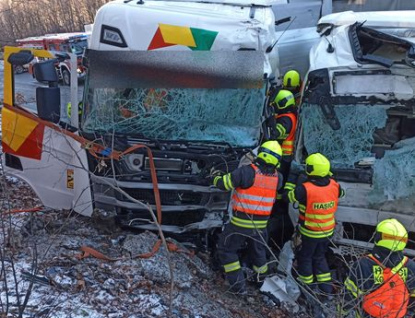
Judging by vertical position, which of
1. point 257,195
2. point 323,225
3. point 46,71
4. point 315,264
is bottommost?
point 315,264

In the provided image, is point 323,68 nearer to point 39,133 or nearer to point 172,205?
point 172,205

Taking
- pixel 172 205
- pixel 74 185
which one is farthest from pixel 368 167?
pixel 74 185

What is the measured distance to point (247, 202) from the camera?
4.23m

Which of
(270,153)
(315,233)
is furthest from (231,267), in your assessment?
(270,153)

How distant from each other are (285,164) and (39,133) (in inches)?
108

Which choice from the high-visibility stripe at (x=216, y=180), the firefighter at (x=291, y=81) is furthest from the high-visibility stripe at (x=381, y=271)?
the firefighter at (x=291, y=81)

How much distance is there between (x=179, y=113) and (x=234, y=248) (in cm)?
141

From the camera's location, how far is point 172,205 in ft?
13.9

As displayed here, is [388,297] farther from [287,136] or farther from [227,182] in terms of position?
[287,136]

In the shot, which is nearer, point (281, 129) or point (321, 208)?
point (321, 208)

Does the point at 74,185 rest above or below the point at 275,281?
above

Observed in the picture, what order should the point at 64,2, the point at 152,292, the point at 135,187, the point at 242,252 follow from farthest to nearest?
the point at 64,2
the point at 242,252
the point at 135,187
the point at 152,292

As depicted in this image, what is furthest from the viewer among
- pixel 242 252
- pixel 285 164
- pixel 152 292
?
pixel 285 164

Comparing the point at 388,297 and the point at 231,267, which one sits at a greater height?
the point at 388,297
